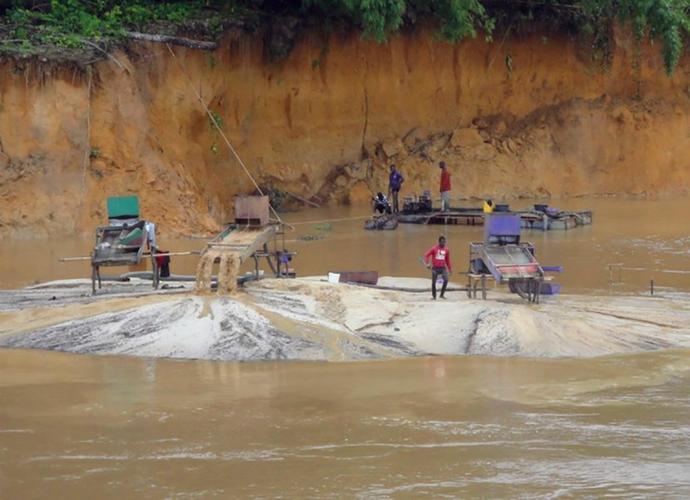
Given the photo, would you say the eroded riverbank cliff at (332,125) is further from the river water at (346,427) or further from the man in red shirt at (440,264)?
the river water at (346,427)

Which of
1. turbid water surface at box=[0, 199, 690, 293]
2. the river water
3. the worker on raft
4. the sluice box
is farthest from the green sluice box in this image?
the worker on raft

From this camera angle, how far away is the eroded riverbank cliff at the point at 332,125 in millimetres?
23578

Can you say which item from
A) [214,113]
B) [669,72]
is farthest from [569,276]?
[669,72]

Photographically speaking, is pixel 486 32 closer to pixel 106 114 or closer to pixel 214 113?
pixel 214 113

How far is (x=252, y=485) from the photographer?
33.3 feet

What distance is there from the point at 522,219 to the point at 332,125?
596 centimetres

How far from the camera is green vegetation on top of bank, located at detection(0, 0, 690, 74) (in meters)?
24.3

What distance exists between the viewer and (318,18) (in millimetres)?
28188

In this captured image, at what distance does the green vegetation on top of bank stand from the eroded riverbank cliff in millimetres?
438

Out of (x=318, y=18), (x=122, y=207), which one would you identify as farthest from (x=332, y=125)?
(x=122, y=207)

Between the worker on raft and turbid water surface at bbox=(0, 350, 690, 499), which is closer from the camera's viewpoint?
turbid water surface at bbox=(0, 350, 690, 499)

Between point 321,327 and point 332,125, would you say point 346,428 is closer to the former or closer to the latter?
point 321,327

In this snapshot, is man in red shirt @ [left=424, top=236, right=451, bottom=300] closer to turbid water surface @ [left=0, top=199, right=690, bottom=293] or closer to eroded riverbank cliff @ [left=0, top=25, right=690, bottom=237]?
turbid water surface @ [left=0, top=199, right=690, bottom=293]

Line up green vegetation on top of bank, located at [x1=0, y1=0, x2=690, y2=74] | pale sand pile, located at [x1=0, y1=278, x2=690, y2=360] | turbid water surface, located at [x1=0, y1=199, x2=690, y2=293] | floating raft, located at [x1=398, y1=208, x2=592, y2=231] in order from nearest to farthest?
pale sand pile, located at [x1=0, y1=278, x2=690, y2=360], turbid water surface, located at [x1=0, y1=199, x2=690, y2=293], green vegetation on top of bank, located at [x1=0, y1=0, x2=690, y2=74], floating raft, located at [x1=398, y1=208, x2=592, y2=231]
